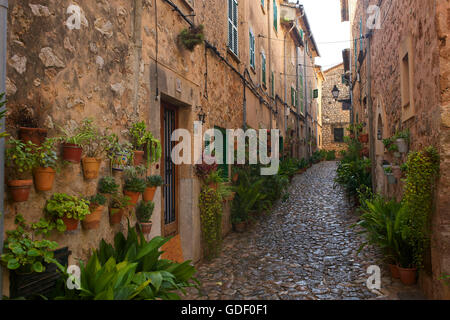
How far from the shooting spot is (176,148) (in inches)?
205

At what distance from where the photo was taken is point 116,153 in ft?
10.8

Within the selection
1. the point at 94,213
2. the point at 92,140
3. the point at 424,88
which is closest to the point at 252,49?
the point at 424,88

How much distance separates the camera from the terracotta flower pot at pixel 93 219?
2867 millimetres

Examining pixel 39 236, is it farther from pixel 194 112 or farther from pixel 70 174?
pixel 194 112

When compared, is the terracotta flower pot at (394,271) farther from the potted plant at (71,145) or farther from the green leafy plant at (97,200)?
the potted plant at (71,145)

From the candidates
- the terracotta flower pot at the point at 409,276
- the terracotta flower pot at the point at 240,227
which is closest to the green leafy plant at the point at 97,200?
the terracotta flower pot at the point at 409,276

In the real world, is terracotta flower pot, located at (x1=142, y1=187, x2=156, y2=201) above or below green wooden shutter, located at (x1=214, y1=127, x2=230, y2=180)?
below

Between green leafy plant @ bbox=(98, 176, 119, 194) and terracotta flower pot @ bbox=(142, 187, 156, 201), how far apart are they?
0.68 metres

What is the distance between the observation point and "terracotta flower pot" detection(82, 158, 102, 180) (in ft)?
9.48

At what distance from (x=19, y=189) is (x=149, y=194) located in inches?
68.3

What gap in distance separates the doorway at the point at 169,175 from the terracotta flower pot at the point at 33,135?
252 cm

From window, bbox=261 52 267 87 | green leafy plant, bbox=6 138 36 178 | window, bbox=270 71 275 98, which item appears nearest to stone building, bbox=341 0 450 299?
green leafy plant, bbox=6 138 36 178

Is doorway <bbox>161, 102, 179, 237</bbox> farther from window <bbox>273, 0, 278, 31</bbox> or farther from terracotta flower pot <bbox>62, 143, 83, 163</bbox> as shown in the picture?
window <bbox>273, 0, 278, 31</bbox>
